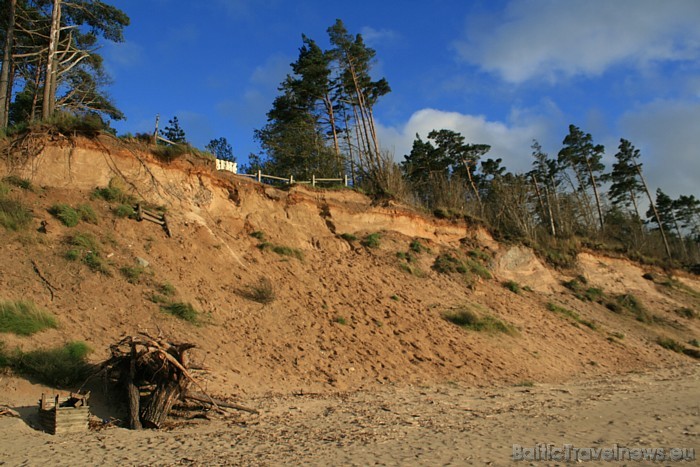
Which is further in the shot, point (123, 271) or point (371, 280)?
point (371, 280)

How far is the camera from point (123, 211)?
51.4 feet

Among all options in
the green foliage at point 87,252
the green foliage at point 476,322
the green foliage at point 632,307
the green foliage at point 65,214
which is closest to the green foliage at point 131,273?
the green foliage at point 87,252

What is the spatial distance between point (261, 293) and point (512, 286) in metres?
13.6

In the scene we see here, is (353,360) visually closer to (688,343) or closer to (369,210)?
(369,210)

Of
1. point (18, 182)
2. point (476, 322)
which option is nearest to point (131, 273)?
point (18, 182)

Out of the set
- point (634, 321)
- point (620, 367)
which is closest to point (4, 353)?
point (620, 367)

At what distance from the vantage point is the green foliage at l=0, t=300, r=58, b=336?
1012 centimetres

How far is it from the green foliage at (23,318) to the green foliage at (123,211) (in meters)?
5.01

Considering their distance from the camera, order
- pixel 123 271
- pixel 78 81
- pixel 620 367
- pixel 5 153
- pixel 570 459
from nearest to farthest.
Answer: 1. pixel 570 459
2. pixel 123 271
3. pixel 5 153
4. pixel 620 367
5. pixel 78 81

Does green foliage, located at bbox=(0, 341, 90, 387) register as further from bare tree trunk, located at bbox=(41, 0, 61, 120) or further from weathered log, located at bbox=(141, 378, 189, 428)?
bare tree trunk, located at bbox=(41, 0, 61, 120)

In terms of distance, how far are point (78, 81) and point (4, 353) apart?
65.2 feet

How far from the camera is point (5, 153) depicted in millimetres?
15383

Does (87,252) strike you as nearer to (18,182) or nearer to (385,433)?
(18,182)

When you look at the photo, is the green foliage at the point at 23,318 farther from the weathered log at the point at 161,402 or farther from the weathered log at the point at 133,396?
the weathered log at the point at 161,402
